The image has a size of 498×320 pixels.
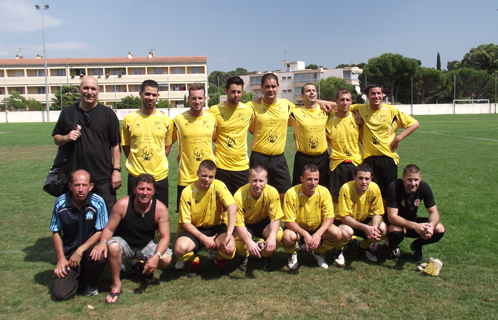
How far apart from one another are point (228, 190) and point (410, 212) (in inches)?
80.7

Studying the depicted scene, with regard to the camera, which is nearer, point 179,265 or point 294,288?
point 294,288

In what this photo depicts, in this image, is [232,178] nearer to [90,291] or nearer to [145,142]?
[145,142]

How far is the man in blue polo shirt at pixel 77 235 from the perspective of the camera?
3512mm

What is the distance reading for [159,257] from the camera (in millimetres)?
3598

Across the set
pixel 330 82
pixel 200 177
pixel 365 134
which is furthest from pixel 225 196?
pixel 330 82

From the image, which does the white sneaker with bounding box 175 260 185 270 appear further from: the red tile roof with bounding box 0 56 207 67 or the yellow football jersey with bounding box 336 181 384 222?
the red tile roof with bounding box 0 56 207 67

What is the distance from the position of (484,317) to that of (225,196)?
251 centimetres

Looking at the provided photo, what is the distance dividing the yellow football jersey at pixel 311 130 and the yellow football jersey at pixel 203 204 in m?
1.40

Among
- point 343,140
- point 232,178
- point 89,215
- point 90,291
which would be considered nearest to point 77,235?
point 89,215

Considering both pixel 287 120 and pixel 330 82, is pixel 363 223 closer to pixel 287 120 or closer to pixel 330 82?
pixel 287 120

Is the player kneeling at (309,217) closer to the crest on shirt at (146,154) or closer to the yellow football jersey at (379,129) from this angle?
the yellow football jersey at (379,129)

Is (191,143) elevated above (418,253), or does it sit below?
above

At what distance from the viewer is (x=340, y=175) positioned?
4.92 meters

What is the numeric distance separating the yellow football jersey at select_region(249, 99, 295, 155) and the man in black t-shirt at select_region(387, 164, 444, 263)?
58.6 inches
